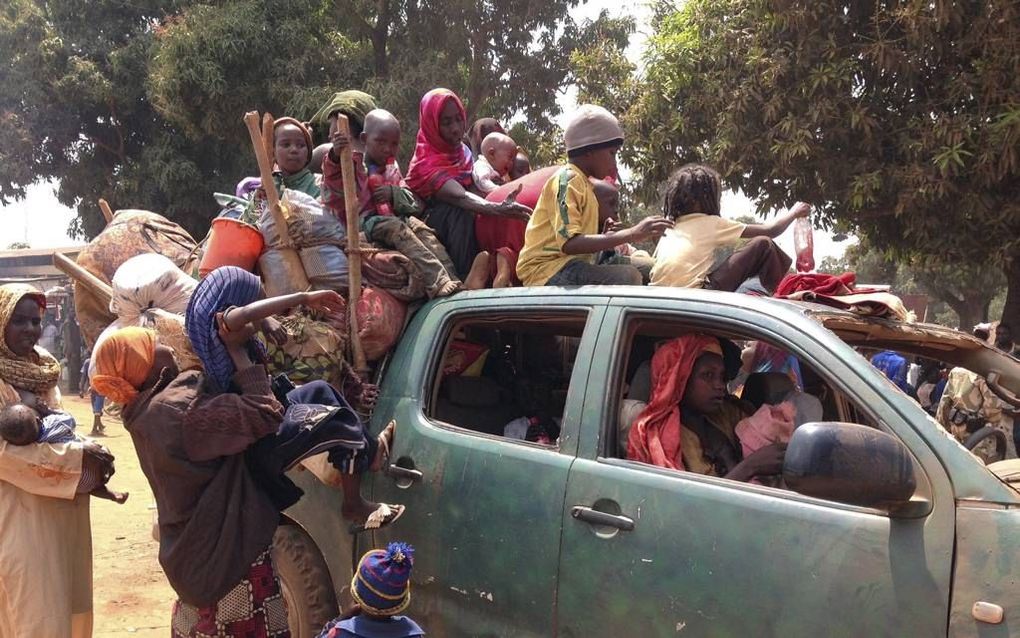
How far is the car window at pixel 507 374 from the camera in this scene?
11.3 feet

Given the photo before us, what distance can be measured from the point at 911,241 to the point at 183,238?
7.00m

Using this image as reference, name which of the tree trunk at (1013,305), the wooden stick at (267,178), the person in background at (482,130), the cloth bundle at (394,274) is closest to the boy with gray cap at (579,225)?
the cloth bundle at (394,274)

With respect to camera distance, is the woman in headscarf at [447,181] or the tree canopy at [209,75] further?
the tree canopy at [209,75]

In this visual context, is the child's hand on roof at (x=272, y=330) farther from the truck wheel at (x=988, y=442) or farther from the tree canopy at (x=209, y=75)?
the tree canopy at (x=209, y=75)

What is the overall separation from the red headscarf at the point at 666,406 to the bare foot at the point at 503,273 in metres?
1.02

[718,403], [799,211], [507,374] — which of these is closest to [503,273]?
[507,374]

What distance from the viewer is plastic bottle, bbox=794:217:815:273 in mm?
4082

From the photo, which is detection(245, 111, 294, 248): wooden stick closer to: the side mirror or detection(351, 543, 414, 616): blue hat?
detection(351, 543, 414, 616): blue hat

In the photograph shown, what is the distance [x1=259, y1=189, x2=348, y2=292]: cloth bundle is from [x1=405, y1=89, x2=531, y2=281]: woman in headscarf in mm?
591

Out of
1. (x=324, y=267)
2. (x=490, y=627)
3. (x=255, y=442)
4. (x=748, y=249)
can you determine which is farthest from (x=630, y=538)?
(x=324, y=267)

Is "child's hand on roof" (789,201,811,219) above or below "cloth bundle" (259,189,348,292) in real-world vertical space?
above

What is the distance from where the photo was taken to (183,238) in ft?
16.4

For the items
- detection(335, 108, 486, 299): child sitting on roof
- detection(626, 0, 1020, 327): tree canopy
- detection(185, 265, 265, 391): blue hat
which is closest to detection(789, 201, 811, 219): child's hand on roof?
detection(335, 108, 486, 299): child sitting on roof

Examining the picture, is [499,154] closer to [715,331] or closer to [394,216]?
[394,216]
